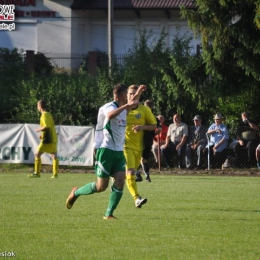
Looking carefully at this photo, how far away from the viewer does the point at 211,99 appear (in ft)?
97.8

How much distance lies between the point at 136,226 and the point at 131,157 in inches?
163

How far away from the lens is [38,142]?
1170 inches

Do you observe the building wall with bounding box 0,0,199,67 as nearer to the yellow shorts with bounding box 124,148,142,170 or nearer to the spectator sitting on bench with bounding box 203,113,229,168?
the spectator sitting on bench with bounding box 203,113,229,168

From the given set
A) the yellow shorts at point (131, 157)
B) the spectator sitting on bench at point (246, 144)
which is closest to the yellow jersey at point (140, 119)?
the yellow shorts at point (131, 157)

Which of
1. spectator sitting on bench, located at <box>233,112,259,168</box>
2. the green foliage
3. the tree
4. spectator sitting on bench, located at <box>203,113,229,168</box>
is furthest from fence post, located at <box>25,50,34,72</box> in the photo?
spectator sitting on bench, located at <box>233,112,259,168</box>

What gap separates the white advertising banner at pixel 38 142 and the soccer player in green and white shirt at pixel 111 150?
16.4 m

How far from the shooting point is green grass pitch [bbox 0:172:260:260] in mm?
9445

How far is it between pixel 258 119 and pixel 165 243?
20524mm

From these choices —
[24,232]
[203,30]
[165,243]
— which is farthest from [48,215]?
[203,30]

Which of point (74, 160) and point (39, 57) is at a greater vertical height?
point (39, 57)

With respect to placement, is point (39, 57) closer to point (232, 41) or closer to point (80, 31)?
point (80, 31)

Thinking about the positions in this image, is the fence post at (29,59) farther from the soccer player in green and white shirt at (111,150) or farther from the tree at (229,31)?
the soccer player in green and white shirt at (111,150)

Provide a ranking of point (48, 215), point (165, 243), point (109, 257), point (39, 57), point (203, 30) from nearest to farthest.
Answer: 1. point (109, 257)
2. point (165, 243)
3. point (48, 215)
4. point (203, 30)
5. point (39, 57)

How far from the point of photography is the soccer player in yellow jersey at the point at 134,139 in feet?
47.6
